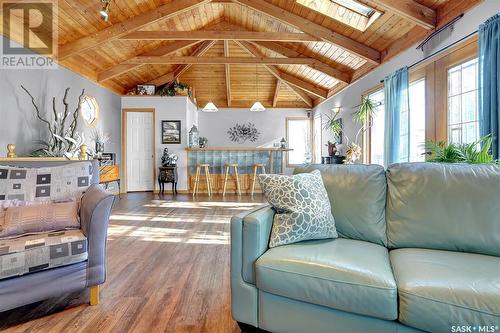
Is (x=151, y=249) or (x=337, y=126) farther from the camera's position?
(x=337, y=126)

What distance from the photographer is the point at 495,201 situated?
1434 mm

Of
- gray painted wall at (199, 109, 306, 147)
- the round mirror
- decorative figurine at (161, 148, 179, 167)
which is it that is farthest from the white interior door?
gray painted wall at (199, 109, 306, 147)

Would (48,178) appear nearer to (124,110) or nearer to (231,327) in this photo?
(231,327)

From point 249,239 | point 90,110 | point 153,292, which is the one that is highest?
point 90,110

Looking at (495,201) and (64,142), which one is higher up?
(64,142)

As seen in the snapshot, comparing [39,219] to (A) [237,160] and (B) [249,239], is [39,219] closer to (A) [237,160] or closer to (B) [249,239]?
(B) [249,239]

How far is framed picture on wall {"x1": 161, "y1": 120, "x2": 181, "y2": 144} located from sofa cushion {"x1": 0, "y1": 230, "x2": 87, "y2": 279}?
572 cm

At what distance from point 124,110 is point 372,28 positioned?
20.4ft

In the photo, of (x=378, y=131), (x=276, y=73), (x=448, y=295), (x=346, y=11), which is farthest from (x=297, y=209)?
(x=276, y=73)

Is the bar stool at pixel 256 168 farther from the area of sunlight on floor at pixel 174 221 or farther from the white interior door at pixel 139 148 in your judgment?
the white interior door at pixel 139 148

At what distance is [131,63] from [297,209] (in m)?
6.10

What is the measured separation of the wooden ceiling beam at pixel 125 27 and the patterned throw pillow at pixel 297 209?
4398 millimetres

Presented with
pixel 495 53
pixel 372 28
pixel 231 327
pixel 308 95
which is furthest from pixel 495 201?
pixel 308 95

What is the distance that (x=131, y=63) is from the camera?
6156mm
